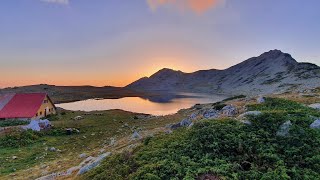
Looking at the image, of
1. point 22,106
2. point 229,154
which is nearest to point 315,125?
point 229,154

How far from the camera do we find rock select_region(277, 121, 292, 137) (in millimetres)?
14539

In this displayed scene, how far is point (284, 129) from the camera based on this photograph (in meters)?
14.8

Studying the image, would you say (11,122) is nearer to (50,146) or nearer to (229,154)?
Result: (50,146)

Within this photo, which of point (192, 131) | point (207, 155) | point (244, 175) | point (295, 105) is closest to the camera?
point (244, 175)

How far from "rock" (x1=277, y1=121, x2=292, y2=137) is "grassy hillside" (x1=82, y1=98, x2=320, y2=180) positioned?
204 mm

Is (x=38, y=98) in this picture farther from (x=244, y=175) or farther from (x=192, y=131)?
(x=244, y=175)

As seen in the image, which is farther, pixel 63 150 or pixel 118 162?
pixel 63 150

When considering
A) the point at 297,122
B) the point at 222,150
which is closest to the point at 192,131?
the point at 222,150

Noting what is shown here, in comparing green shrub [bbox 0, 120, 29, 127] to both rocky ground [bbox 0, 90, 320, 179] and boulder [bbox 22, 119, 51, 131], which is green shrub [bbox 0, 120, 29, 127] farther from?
rocky ground [bbox 0, 90, 320, 179]

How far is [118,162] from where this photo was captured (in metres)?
14.2

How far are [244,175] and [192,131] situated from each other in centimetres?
452

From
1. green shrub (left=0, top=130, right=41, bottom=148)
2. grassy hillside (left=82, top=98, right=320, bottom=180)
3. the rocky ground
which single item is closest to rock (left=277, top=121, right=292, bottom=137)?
the rocky ground

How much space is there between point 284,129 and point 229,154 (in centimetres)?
372

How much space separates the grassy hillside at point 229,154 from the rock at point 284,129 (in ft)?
0.67
